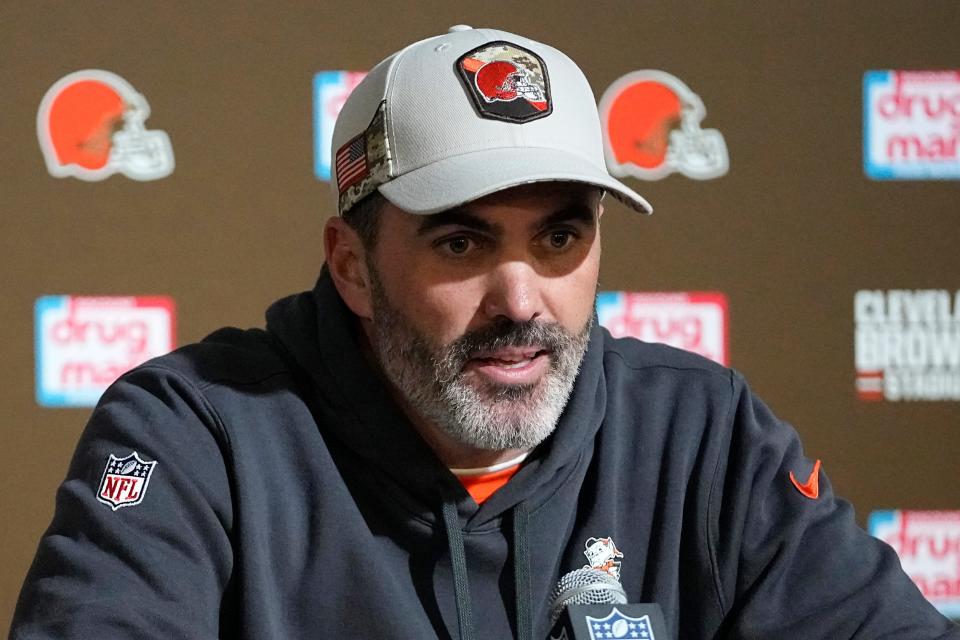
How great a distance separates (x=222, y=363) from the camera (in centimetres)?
124

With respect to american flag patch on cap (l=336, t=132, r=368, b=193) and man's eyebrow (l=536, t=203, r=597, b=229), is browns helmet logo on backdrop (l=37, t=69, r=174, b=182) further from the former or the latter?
man's eyebrow (l=536, t=203, r=597, b=229)

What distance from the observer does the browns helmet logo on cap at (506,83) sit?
1.16 m

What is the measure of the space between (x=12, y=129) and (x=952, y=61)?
1.73 meters

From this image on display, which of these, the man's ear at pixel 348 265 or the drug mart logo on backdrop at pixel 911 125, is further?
the drug mart logo on backdrop at pixel 911 125

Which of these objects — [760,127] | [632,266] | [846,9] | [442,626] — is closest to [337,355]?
[442,626]

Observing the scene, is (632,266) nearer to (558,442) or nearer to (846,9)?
(846,9)

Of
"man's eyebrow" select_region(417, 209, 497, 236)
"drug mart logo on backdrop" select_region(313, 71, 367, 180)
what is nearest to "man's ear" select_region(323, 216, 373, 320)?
"man's eyebrow" select_region(417, 209, 497, 236)

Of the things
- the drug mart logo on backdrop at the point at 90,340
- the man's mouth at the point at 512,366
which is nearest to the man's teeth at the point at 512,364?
the man's mouth at the point at 512,366

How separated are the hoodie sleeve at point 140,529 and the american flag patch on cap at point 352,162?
252mm

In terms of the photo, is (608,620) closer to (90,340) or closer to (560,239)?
(560,239)

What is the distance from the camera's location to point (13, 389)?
2.27m

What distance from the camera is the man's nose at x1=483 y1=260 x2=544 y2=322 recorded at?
44.4 inches

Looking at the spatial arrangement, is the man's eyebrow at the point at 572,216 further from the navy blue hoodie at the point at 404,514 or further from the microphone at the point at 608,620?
the microphone at the point at 608,620

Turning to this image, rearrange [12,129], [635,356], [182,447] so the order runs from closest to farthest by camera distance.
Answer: [182,447] < [635,356] < [12,129]
